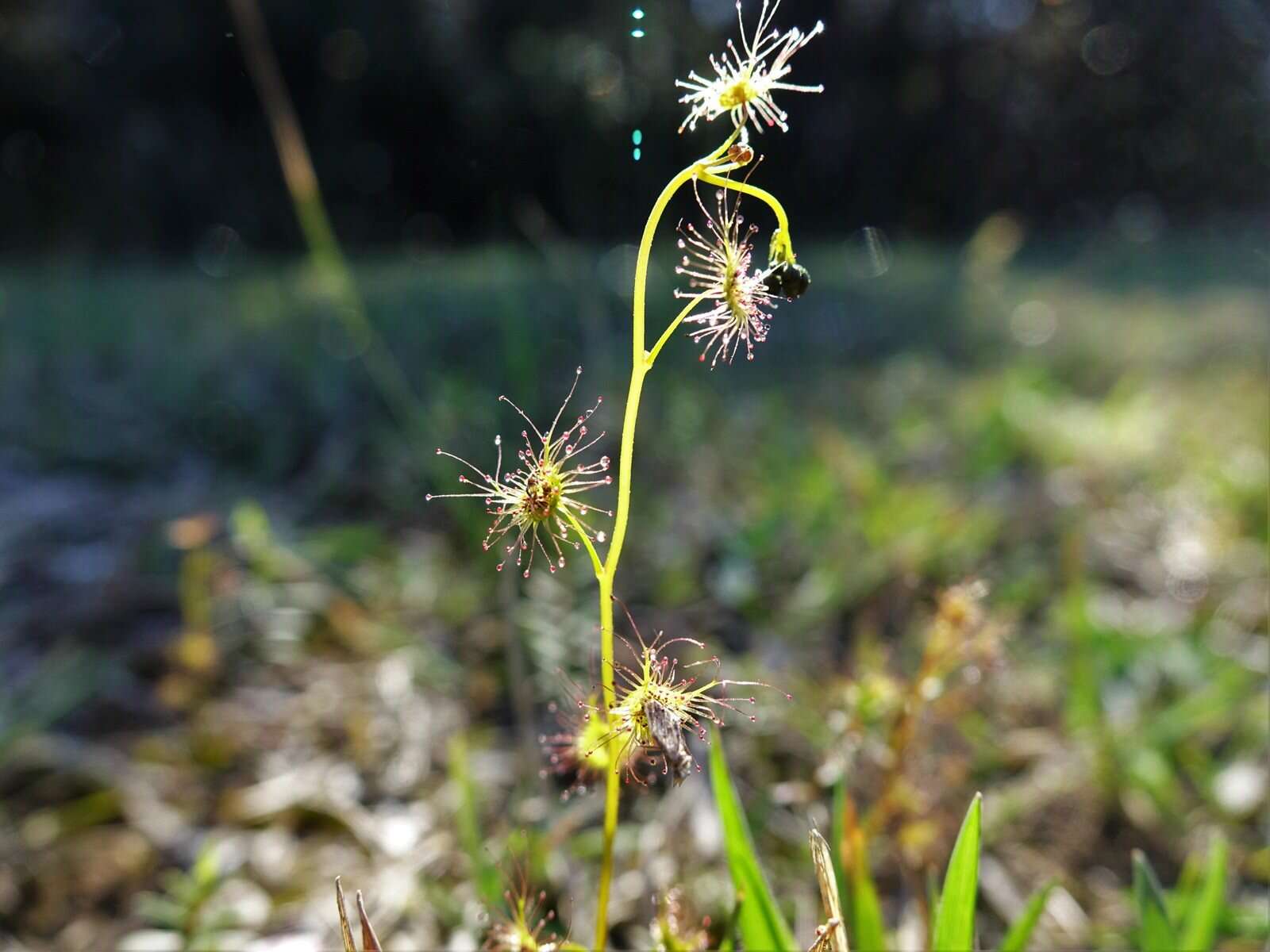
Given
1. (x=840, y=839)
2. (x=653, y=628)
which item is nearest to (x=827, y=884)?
(x=840, y=839)

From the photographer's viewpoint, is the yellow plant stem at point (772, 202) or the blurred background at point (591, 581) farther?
the blurred background at point (591, 581)

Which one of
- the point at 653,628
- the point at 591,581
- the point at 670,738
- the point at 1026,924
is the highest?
the point at 591,581

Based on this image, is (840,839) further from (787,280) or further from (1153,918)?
(787,280)

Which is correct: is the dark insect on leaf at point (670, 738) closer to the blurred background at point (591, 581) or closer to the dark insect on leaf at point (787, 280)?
the blurred background at point (591, 581)

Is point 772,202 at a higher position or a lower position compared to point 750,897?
higher

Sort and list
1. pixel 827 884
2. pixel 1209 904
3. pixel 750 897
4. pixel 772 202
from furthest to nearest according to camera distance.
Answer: pixel 1209 904 → pixel 750 897 → pixel 827 884 → pixel 772 202

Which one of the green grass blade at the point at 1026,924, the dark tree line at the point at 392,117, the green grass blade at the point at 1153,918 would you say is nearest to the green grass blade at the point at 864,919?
the green grass blade at the point at 1026,924
